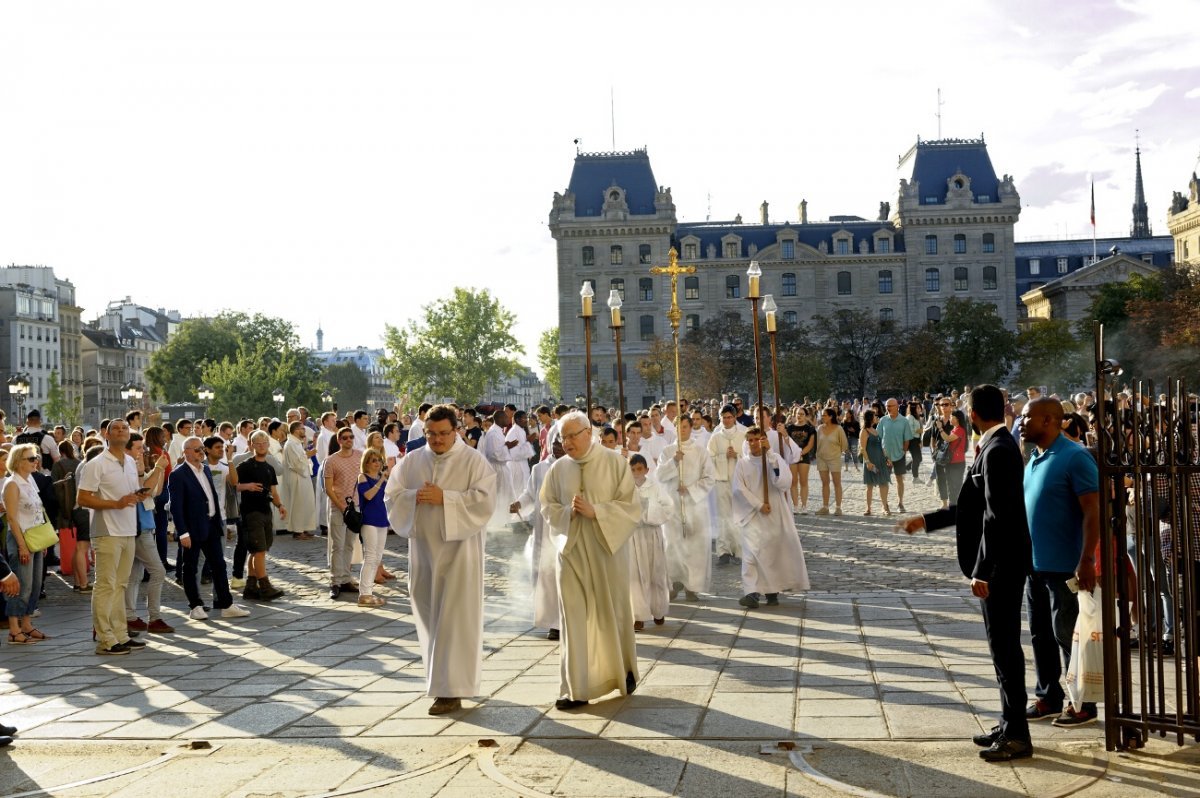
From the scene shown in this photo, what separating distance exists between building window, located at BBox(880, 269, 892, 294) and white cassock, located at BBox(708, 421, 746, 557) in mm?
77502

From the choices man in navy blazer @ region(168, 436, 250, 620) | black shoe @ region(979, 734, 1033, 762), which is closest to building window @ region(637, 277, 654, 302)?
man in navy blazer @ region(168, 436, 250, 620)

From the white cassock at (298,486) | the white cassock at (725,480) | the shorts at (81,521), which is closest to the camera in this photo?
the shorts at (81,521)

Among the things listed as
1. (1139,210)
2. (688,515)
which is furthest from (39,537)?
(1139,210)

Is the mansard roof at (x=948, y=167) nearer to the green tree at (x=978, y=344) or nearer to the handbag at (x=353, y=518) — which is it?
the green tree at (x=978, y=344)

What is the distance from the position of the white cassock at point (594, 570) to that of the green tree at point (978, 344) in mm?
63074

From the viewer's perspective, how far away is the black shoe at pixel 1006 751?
6.03m

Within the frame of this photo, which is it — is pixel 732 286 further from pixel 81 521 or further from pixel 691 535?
pixel 691 535

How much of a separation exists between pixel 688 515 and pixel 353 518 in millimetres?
3411

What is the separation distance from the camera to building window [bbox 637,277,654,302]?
295ft

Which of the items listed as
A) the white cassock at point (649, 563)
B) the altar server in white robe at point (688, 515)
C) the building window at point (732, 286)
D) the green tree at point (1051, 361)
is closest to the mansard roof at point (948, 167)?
the building window at point (732, 286)

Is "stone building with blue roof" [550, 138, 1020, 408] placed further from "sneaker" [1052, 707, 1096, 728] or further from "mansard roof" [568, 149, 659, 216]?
"sneaker" [1052, 707, 1096, 728]

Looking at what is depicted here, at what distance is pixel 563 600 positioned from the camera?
26.1ft

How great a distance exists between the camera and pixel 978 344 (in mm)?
69000

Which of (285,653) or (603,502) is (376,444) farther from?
(603,502)
